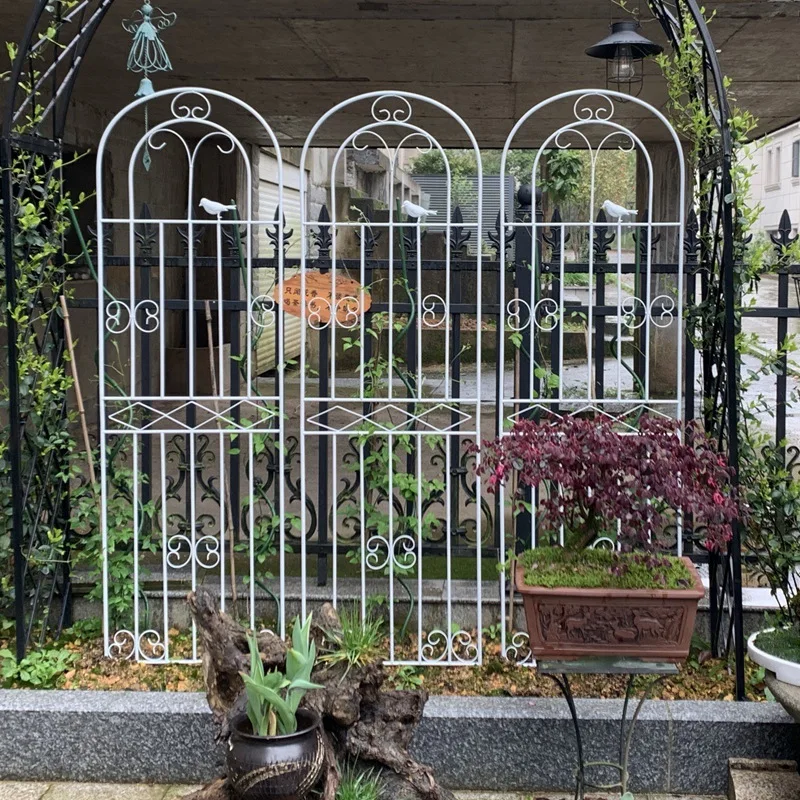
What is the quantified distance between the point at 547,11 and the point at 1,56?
11.1 ft

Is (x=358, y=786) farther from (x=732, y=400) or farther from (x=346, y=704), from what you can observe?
(x=732, y=400)

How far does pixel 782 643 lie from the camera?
10.3 ft

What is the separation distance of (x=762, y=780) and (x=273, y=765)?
1.67 m

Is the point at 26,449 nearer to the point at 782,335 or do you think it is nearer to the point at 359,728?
the point at 359,728

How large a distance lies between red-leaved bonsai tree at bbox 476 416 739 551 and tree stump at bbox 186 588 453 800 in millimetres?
758

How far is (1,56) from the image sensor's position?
A: 604cm

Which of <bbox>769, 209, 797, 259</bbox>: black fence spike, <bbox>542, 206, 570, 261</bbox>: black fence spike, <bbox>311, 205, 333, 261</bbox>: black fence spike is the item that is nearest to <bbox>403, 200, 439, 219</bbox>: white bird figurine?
<bbox>311, 205, 333, 261</bbox>: black fence spike

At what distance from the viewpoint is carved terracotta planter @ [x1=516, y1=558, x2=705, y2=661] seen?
9.81ft

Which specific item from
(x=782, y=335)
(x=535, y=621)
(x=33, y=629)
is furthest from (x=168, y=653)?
(x=782, y=335)

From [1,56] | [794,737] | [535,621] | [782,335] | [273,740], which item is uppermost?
[1,56]

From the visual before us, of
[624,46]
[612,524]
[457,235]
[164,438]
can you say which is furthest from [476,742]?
[624,46]

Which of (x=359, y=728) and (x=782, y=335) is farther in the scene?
(x=782, y=335)

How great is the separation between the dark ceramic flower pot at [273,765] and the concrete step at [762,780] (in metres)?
1.47

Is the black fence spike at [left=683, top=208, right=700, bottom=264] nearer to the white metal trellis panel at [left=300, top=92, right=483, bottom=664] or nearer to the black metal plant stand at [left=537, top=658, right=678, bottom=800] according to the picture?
the white metal trellis panel at [left=300, top=92, right=483, bottom=664]
